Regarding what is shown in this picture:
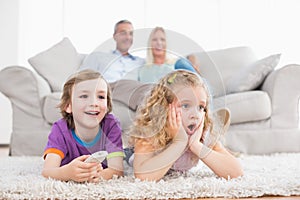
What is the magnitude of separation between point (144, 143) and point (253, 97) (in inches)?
45.7

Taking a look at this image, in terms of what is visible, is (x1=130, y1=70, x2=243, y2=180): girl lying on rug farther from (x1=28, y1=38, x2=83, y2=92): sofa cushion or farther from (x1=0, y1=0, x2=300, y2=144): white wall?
(x1=0, y1=0, x2=300, y2=144): white wall

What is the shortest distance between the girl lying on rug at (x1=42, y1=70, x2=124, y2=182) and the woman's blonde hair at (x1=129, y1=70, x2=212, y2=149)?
75mm

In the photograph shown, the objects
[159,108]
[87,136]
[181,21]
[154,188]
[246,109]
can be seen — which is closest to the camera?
[154,188]

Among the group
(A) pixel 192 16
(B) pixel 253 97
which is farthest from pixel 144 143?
(A) pixel 192 16

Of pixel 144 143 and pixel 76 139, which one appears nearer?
pixel 144 143

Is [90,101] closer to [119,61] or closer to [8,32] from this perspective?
[119,61]

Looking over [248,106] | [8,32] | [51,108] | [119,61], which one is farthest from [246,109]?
[8,32]

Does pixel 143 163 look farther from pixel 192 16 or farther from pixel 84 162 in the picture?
pixel 192 16

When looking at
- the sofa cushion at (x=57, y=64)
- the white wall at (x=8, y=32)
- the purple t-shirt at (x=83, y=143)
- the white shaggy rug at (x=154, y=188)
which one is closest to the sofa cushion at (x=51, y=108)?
the sofa cushion at (x=57, y=64)

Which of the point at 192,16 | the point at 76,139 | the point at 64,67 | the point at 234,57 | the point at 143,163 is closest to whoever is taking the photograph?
the point at 143,163

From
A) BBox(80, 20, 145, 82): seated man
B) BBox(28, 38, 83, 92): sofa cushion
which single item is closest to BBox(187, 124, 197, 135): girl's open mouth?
BBox(80, 20, 145, 82): seated man

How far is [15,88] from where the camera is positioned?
234cm

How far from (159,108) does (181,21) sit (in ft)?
9.21

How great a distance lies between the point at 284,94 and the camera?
90.1 inches
